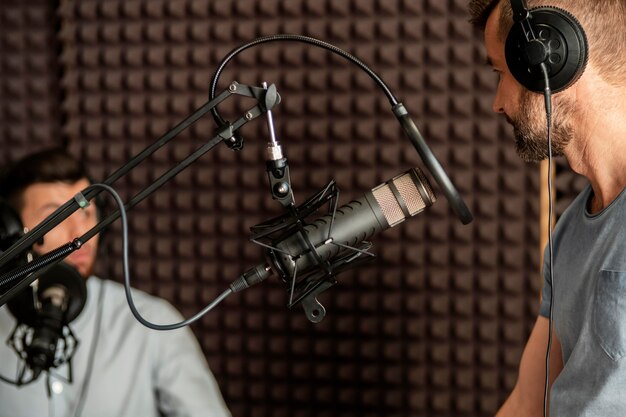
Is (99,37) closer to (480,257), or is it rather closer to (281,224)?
(480,257)

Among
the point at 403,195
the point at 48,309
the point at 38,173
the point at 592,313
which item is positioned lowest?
the point at 592,313

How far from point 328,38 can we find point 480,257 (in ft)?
2.54

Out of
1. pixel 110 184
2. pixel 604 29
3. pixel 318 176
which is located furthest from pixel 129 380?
pixel 604 29

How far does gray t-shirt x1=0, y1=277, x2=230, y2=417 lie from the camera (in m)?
1.75

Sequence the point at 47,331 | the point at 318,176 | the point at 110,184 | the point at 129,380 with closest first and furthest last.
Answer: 1. the point at 110,184
2. the point at 47,331
3. the point at 129,380
4. the point at 318,176

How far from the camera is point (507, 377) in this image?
2104 millimetres

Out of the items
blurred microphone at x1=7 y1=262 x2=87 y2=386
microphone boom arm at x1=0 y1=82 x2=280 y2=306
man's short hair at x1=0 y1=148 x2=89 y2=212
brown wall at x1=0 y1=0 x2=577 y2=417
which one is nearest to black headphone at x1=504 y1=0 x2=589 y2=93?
microphone boom arm at x1=0 y1=82 x2=280 y2=306

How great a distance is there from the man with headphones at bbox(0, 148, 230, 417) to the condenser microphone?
973mm

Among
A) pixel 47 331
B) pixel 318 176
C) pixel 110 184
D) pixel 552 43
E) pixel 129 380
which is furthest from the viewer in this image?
pixel 318 176

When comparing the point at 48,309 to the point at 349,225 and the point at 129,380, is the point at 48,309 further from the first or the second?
the point at 349,225

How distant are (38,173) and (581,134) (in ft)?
4.26

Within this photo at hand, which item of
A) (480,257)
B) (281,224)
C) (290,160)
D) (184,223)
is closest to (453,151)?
(480,257)

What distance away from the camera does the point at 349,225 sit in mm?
884

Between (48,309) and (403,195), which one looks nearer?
(403,195)
